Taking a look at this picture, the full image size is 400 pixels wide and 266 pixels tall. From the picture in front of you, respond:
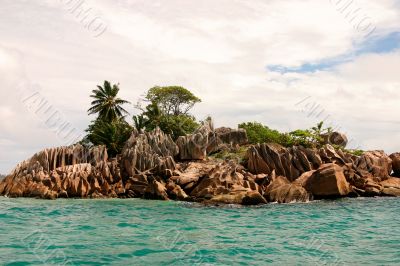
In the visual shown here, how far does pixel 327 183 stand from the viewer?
1459 inches

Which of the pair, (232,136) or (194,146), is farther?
(232,136)

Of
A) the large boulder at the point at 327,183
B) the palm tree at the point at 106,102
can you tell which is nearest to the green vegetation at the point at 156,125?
the palm tree at the point at 106,102

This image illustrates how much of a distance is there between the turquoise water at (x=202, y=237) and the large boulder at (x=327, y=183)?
8.46 m

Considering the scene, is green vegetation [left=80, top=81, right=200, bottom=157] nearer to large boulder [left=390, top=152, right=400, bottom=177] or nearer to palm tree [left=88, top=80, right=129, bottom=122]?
palm tree [left=88, top=80, right=129, bottom=122]

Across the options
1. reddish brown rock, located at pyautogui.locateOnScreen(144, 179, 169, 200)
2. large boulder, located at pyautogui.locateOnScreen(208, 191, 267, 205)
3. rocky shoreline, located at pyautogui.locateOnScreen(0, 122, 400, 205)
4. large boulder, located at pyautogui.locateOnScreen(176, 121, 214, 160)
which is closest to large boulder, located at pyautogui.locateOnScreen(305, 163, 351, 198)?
rocky shoreline, located at pyautogui.locateOnScreen(0, 122, 400, 205)

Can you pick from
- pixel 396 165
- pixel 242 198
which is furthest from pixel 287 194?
pixel 396 165

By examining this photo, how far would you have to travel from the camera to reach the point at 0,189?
1922 inches

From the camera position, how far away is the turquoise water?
1338cm

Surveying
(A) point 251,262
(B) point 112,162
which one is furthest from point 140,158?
(A) point 251,262

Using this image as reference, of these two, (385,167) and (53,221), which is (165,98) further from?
(53,221)

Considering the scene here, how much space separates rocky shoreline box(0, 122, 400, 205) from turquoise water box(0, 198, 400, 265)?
8635mm

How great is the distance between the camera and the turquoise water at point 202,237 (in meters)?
13.4

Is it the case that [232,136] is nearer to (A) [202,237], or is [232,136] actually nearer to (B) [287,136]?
(B) [287,136]

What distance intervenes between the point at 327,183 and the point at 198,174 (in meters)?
12.8
